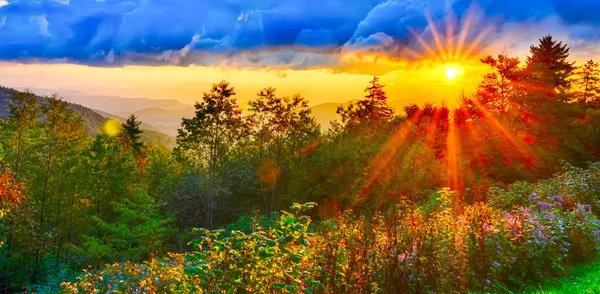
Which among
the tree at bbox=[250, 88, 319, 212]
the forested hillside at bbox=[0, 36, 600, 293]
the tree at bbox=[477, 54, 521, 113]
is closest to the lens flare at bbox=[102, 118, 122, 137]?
the forested hillside at bbox=[0, 36, 600, 293]

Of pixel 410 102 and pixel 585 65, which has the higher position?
pixel 585 65

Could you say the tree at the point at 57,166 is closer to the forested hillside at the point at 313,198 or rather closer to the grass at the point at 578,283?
the forested hillside at the point at 313,198

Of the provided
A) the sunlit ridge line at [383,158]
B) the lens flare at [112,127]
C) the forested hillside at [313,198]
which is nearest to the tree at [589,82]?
the forested hillside at [313,198]

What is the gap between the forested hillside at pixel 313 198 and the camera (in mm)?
5805

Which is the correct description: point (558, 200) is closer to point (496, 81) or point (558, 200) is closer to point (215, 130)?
point (215, 130)

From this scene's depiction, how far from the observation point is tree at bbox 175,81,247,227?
33812 millimetres

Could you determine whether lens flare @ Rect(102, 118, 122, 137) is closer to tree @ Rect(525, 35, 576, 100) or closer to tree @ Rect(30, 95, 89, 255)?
tree @ Rect(30, 95, 89, 255)

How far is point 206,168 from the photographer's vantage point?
34.1 m

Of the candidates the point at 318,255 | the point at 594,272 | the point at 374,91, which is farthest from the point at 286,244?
the point at 374,91

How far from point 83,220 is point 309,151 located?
1813 centimetres

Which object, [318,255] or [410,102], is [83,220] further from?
[410,102]

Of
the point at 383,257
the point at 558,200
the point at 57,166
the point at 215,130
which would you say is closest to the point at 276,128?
the point at 215,130

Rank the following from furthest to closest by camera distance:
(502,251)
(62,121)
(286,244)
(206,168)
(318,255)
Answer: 1. (206,168)
2. (62,121)
3. (502,251)
4. (318,255)
5. (286,244)

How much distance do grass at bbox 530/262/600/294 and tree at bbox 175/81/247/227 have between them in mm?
28359
